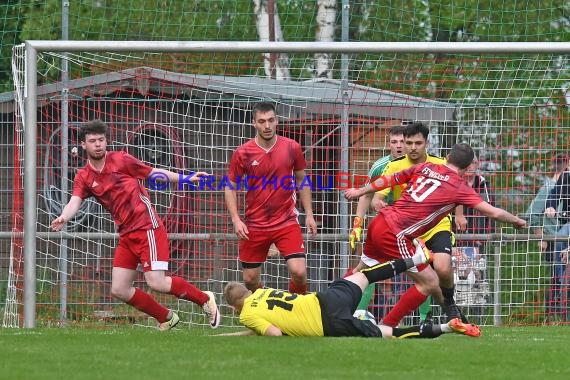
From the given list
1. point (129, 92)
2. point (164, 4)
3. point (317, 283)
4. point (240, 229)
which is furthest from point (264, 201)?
point (164, 4)

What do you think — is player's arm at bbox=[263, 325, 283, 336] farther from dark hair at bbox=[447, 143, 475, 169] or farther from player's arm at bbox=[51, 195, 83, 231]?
dark hair at bbox=[447, 143, 475, 169]

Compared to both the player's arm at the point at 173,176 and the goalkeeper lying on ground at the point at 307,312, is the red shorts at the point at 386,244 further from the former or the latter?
the player's arm at the point at 173,176

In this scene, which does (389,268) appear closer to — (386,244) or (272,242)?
(386,244)

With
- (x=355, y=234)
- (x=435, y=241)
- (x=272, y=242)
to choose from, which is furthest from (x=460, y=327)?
(x=272, y=242)

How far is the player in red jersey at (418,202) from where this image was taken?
37.2ft

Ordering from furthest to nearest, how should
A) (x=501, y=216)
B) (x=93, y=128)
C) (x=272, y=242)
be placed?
(x=272, y=242) < (x=93, y=128) < (x=501, y=216)

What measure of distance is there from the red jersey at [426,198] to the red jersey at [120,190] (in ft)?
7.05

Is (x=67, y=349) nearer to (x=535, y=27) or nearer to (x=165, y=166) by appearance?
(x=165, y=166)

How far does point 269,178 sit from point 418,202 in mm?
1609

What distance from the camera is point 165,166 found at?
15.3 meters

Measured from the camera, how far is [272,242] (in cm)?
1253

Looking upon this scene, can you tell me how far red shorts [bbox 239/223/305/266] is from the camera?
12.4 metres

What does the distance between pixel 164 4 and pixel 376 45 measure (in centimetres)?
963

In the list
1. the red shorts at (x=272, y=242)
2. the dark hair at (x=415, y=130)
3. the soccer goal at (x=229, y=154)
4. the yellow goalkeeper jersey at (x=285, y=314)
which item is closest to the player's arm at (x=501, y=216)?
the dark hair at (x=415, y=130)
